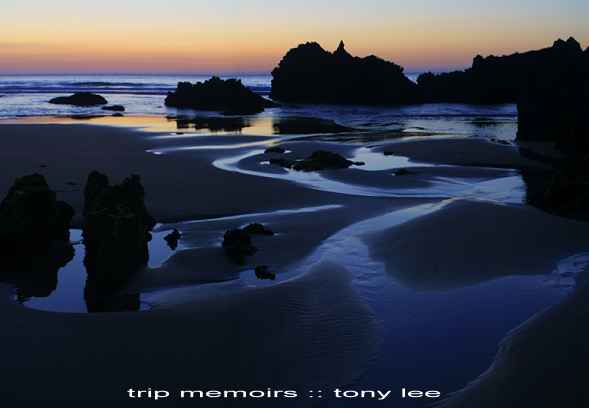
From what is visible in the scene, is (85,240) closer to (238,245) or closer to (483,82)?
(238,245)

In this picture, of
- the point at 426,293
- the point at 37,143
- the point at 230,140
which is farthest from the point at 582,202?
the point at 37,143

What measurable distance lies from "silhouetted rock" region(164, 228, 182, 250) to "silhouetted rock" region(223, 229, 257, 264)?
113cm

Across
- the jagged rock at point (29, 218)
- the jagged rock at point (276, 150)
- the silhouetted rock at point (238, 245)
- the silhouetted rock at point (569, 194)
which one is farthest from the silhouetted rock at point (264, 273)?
the jagged rock at point (276, 150)

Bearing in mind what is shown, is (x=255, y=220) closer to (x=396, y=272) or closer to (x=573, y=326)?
(x=396, y=272)

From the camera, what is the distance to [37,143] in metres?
27.9

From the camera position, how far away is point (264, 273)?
1048cm

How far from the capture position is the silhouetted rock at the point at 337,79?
2982 inches

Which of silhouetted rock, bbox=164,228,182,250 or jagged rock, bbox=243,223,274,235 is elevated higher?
jagged rock, bbox=243,223,274,235

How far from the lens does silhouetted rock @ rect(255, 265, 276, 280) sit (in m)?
10.4

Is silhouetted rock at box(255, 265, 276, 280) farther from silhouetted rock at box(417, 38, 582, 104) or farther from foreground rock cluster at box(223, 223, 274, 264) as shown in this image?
silhouetted rock at box(417, 38, 582, 104)

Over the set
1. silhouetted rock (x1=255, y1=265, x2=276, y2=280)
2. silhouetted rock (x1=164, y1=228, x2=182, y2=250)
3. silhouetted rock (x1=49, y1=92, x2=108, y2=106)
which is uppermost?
A: silhouetted rock (x1=49, y1=92, x2=108, y2=106)

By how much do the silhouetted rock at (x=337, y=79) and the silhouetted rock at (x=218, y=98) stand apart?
14194mm

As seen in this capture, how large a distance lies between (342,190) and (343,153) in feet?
28.8

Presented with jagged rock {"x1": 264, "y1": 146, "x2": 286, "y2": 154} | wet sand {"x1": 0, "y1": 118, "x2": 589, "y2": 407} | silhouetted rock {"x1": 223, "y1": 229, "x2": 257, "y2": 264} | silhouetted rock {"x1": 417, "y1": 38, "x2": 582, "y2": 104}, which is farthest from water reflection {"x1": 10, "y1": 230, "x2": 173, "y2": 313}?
silhouetted rock {"x1": 417, "y1": 38, "x2": 582, "y2": 104}
